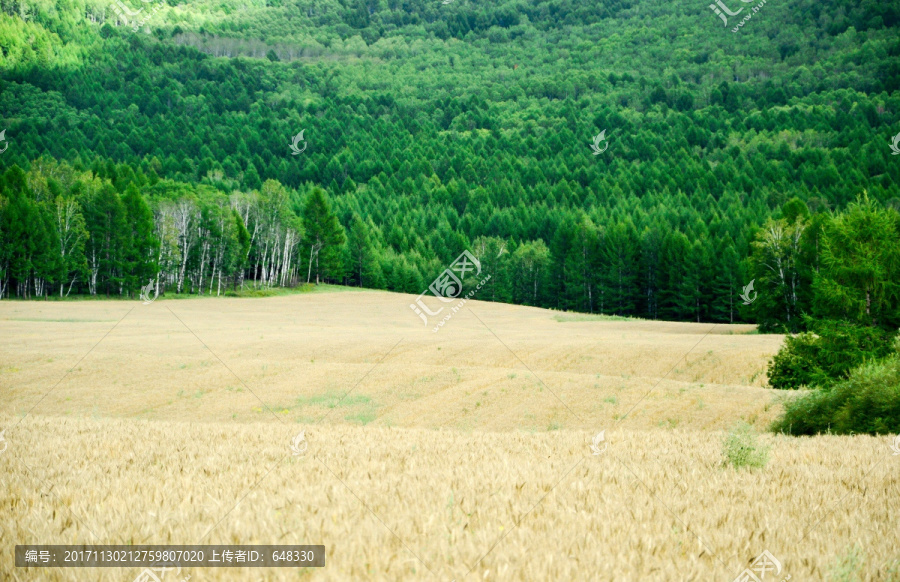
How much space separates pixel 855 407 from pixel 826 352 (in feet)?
57.4

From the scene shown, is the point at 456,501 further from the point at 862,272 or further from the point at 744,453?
the point at 862,272

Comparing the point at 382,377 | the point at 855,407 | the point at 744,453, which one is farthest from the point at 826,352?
the point at 744,453

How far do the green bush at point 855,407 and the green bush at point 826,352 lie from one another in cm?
1309

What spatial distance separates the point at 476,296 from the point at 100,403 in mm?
89957

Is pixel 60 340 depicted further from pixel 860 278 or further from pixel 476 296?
pixel 476 296

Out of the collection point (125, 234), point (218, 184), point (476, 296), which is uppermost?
point (218, 184)

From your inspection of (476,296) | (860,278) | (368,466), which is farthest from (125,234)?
(368,466)

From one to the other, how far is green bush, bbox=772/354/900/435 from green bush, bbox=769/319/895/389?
42.9 feet

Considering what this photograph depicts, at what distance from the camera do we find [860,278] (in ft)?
119

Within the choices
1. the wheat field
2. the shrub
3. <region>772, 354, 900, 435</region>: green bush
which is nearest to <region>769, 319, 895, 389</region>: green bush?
<region>772, 354, 900, 435</region>: green bush

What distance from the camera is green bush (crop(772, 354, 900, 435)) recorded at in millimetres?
15180

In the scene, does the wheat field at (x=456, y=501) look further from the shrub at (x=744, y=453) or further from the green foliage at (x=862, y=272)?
the green foliage at (x=862, y=272)

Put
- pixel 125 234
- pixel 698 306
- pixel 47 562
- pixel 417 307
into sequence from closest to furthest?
pixel 47 562 → pixel 417 307 → pixel 125 234 → pixel 698 306

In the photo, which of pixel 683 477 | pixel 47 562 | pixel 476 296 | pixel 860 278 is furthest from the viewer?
pixel 476 296
